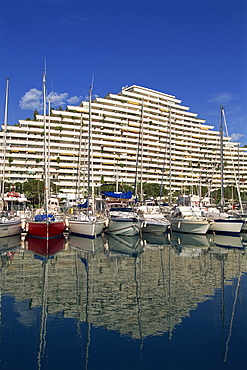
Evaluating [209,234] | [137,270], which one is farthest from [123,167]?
[137,270]

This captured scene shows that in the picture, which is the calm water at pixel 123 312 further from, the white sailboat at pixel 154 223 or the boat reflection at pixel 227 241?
the white sailboat at pixel 154 223

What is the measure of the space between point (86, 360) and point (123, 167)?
93.0 m

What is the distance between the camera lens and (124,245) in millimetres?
28953

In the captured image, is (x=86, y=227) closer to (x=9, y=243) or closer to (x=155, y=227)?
(x=9, y=243)

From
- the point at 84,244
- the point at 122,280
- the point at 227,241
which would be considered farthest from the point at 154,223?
the point at 122,280

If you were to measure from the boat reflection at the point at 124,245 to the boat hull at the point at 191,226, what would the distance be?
16.5 feet

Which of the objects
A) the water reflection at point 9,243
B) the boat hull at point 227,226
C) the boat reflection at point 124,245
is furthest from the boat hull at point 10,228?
the boat hull at point 227,226

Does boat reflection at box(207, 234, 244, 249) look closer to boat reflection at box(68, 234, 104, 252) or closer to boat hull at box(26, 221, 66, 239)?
boat reflection at box(68, 234, 104, 252)

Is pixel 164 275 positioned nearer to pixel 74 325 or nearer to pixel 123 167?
pixel 74 325

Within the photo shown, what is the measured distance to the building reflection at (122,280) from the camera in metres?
11.6

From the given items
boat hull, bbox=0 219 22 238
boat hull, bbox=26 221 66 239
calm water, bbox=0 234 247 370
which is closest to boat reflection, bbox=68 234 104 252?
boat hull, bbox=26 221 66 239

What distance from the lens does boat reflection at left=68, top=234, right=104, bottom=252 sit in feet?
85.9

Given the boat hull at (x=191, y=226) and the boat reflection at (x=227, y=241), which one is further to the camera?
the boat hull at (x=191, y=226)

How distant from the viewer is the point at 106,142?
332ft
